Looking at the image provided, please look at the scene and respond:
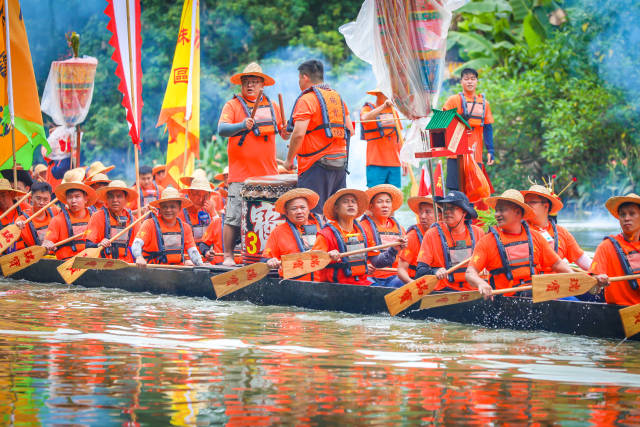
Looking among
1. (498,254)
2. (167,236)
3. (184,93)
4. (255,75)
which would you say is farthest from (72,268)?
(498,254)

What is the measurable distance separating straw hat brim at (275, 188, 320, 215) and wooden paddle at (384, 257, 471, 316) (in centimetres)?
135

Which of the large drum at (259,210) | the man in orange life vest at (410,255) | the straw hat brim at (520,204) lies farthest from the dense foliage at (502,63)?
the straw hat brim at (520,204)

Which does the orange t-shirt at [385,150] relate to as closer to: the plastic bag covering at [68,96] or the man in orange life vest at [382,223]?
the man in orange life vest at [382,223]

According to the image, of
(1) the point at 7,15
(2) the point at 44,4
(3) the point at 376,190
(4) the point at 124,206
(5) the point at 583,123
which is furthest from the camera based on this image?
(2) the point at 44,4

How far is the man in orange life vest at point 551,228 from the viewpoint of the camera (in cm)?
814

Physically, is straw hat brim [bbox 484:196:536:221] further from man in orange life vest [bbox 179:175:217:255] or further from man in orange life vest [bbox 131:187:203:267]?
man in orange life vest [bbox 179:175:217:255]

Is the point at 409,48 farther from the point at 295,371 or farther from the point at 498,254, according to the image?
the point at 295,371

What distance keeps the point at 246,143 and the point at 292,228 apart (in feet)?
4.60

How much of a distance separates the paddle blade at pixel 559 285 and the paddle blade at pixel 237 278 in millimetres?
2565

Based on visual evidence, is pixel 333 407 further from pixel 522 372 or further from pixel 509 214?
pixel 509 214

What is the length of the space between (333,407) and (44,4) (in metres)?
23.0

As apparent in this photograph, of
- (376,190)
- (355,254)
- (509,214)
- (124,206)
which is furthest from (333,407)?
(124,206)

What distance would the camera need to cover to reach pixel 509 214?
7.46m

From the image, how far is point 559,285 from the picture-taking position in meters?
6.95
